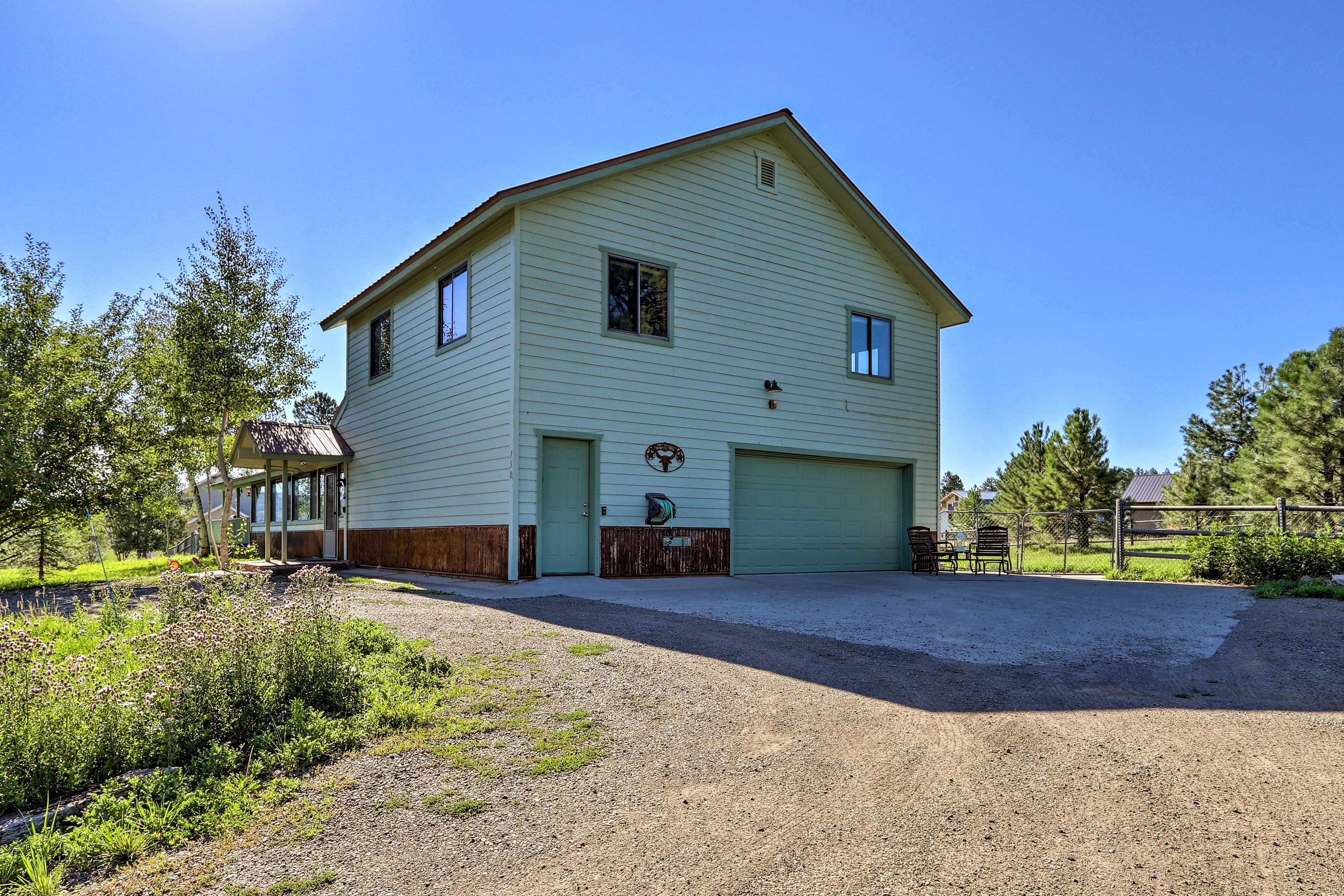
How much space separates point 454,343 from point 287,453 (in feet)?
15.2

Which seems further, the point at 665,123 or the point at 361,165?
the point at 665,123

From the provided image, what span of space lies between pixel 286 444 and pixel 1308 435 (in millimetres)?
27026

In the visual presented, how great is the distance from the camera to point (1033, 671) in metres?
5.41

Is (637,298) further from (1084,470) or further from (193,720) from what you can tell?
(1084,470)

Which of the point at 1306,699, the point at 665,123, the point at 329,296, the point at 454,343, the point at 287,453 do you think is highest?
the point at 665,123

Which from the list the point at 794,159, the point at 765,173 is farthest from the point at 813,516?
the point at 794,159

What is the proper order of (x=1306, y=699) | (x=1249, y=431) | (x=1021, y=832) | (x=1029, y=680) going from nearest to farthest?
(x=1021, y=832) < (x=1306, y=699) < (x=1029, y=680) < (x=1249, y=431)

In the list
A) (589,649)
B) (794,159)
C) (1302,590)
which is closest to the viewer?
(589,649)

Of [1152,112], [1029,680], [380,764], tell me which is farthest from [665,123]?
[380,764]

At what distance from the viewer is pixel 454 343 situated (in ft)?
40.2

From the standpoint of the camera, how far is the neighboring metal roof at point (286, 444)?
560 inches

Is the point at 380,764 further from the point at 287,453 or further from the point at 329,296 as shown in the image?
the point at 329,296

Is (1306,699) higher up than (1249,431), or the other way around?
(1249,431)

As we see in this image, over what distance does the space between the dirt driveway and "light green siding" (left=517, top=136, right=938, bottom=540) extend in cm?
632
